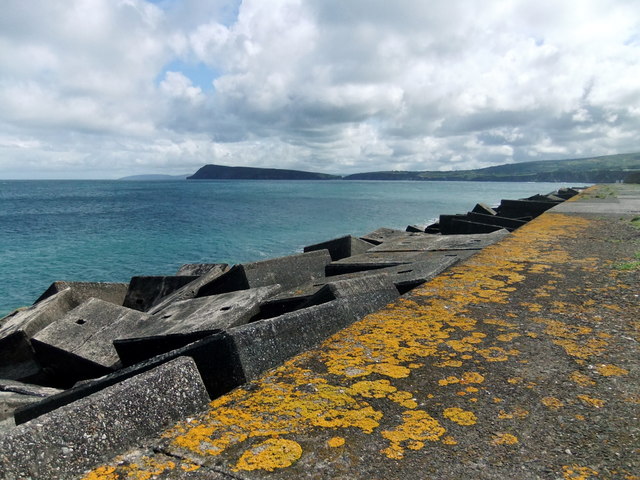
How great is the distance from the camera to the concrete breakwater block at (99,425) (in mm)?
1561

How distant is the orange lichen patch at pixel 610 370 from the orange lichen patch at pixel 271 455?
151cm

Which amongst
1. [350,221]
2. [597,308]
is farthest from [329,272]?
[350,221]

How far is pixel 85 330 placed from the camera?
5949 mm

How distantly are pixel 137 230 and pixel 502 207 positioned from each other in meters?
31.4

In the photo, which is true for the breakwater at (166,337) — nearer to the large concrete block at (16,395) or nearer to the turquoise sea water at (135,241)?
the large concrete block at (16,395)

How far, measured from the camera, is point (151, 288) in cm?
934

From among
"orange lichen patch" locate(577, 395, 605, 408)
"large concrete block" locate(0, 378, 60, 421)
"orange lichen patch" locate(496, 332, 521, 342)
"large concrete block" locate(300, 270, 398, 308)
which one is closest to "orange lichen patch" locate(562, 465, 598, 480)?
"orange lichen patch" locate(577, 395, 605, 408)

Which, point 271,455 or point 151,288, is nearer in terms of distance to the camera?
point 271,455

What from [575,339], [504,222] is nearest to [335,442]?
[575,339]

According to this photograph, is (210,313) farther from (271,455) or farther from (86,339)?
(271,455)

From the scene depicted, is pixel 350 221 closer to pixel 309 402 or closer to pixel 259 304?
pixel 259 304

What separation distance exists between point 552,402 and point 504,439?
38 cm

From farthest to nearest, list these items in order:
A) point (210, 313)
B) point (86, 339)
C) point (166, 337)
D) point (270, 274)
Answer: point (270, 274), point (86, 339), point (210, 313), point (166, 337)

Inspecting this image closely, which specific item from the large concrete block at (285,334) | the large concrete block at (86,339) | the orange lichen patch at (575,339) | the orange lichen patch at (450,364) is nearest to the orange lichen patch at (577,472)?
the orange lichen patch at (450,364)
